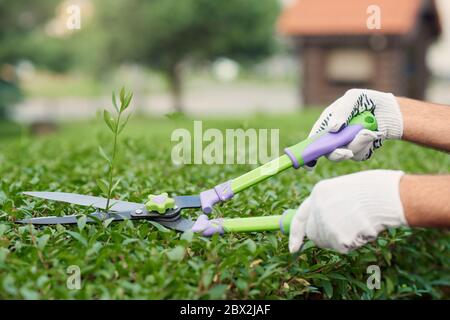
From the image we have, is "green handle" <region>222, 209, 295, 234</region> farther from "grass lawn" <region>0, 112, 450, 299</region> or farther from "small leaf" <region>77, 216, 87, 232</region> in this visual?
"small leaf" <region>77, 216, 87, 232</region>

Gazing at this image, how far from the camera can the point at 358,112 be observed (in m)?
2.78

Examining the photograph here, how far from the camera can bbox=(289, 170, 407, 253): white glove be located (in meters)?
2.14

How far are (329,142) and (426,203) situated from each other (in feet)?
1.81

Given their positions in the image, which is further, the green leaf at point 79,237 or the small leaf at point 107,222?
the small leaf at point 107,222

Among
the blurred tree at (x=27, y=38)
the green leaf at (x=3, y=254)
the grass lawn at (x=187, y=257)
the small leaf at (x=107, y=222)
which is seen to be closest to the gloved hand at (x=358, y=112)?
the grass lawn at (x=187, y=257)

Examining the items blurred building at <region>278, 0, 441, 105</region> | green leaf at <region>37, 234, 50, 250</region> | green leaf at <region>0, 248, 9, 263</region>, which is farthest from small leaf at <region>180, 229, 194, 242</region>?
blurred building at <region>278, 0, 441, 105</region>

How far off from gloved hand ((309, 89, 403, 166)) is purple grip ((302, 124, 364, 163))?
2cm

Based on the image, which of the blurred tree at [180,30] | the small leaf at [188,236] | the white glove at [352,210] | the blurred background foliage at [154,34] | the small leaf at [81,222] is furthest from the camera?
the blurred tree at [180,30]

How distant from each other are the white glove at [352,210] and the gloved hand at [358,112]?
0.40 meters

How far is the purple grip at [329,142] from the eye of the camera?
8.36 ft

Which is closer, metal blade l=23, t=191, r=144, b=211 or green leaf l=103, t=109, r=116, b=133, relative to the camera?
green leaf l=103, t=109, r=116, b=133

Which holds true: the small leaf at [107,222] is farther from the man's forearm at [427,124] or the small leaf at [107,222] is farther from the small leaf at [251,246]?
the man's forearm at [427,124]

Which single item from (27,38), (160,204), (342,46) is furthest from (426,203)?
(27,38)

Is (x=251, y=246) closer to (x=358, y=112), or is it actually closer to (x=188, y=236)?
(x=188, y=236)
